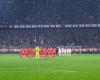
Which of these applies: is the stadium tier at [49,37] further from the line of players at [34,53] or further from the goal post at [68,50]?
the line of players at [34,53]

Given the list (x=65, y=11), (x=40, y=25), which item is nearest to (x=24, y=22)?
(x=40, y=25)

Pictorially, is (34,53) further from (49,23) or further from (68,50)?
(49,23)

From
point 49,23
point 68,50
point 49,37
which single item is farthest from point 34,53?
point 49,23

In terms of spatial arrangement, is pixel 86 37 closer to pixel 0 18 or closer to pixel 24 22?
pixel 24 22

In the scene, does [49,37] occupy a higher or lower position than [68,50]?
higher

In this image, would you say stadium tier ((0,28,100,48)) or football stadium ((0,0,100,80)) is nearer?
stadium tier ((0,28,100,48))

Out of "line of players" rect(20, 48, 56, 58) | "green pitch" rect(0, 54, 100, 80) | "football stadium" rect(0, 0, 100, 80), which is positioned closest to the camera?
"green pitch" rect(0, 54, 100, 80)

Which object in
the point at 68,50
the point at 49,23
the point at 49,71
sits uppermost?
the point at 49,23

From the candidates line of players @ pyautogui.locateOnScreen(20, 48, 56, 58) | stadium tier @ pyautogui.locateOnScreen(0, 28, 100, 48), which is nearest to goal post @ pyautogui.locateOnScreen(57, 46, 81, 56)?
stadium tier @ pyautogui.locateOnScreen(0, 28, 100, 48)

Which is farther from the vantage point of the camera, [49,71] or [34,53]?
[34,53]

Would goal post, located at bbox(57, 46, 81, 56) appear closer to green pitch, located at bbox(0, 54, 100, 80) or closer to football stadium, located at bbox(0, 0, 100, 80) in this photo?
football stadium, located at bbox(0, 0, 100, 80)

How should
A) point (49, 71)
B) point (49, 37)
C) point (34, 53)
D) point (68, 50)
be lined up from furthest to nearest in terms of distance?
1. point (49, 37)
2. point (68, 50)
3. point (34, 53)
4. point (49, 71)

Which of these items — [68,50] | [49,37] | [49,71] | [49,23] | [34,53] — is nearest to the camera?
[49,71]

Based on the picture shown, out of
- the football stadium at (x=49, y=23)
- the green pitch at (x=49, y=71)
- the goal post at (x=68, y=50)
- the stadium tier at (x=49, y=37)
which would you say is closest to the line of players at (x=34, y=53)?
the goal post at (x=68, y=50)
